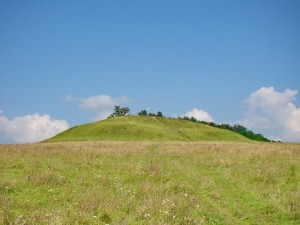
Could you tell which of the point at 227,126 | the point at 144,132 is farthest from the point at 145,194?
the point at 227,126

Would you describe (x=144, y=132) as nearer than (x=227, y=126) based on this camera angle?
Yes

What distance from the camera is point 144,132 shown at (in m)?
86.1

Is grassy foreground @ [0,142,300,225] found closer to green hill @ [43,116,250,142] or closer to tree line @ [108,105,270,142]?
green hill @ [43,116,250,142]

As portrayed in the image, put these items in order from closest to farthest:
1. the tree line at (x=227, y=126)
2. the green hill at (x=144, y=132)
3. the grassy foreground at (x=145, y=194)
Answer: the grassy foreground at (x=145, y=194)
the green hill at (x=144, y=132)
the tree line at (x=227, y=126)

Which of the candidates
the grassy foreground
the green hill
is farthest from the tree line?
the grassy foreground

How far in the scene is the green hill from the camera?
270 ft

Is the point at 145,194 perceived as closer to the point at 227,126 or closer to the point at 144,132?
the point at 144,132

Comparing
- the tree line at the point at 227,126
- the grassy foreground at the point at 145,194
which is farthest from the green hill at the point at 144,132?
the grassy foreground at the point at 145,194

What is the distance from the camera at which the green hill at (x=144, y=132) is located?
270 ft

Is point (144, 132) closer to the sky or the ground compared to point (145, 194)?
closer to the sky

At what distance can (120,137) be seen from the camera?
8206cm

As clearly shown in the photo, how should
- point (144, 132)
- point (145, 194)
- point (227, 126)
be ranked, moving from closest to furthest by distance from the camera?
point (145, 194)
point (144, 132)
point (227, 126)

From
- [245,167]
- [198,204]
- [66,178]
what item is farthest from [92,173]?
[245,167]

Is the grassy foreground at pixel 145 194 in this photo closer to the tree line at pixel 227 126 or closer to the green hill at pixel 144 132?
the green hill at pixel 144 132
